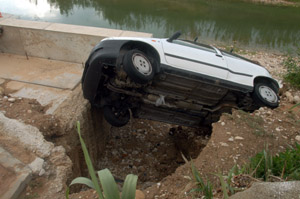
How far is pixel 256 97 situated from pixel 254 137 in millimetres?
937

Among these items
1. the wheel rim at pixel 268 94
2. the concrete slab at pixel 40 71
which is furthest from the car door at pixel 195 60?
the concrete slab at pixel 40 71

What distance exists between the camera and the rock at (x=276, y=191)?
5.11 feet

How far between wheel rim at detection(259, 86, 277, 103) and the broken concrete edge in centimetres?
369

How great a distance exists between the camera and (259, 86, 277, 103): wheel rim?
15.6 feet

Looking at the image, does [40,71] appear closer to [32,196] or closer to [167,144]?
[167,144]

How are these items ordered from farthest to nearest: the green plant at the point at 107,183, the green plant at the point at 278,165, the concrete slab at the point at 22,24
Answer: the concrete slab at the point at 22,24
the green plant at the point at 278,165
the green plant at the point at 107,183

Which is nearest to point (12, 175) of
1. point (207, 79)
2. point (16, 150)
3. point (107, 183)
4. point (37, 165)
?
point (37, 165)

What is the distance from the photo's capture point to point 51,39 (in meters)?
6.59

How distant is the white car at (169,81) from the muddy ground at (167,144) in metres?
0.44

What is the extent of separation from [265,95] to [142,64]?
8.21ft

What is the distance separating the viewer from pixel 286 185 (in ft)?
5.32

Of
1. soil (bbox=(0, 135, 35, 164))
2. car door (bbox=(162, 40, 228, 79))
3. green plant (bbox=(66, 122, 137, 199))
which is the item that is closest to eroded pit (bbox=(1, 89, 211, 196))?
soil (bbox=(0, 135, 35, 164))

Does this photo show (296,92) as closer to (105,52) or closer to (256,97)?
(256,97)

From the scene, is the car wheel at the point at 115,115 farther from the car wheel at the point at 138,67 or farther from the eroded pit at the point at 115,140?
the car wheel at the point at 138,67
